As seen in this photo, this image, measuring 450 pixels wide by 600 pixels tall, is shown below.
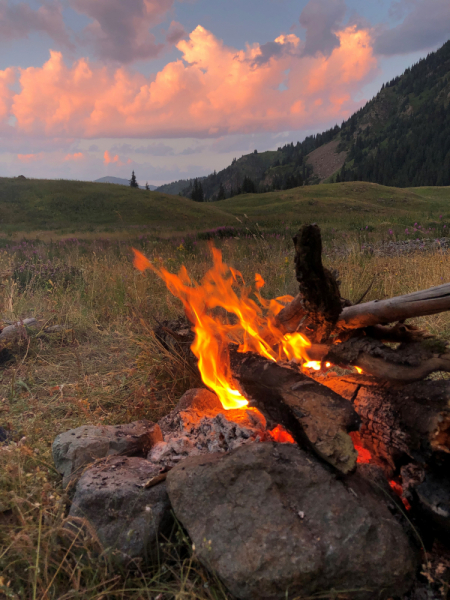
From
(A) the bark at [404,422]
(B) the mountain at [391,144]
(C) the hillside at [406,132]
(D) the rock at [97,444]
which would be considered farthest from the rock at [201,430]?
(C) the hillside at [406,132]

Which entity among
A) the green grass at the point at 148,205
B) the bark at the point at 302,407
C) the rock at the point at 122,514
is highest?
the green grass at the point at 148,205

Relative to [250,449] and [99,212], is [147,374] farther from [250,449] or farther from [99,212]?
[99,212]

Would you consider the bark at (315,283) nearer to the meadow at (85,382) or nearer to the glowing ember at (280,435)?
the glowing ember at (280,435)

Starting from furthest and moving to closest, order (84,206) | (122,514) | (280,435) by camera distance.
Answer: (84,206)
(280,435)
(122,514)

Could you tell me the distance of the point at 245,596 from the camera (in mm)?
1391

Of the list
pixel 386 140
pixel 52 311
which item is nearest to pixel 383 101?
pixel 386 140

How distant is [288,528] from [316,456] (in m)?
0.43

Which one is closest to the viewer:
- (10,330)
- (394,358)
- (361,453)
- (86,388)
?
(394,358)

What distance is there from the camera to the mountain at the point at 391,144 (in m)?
102

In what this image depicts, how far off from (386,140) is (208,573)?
549 ft

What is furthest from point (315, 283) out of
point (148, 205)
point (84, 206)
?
point (84, 206)

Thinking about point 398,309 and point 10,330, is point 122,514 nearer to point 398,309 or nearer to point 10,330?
point 398,309

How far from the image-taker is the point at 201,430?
8.53 feet

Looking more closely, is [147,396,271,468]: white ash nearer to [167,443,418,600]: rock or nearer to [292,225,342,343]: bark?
[167,443,418,600]: rock
